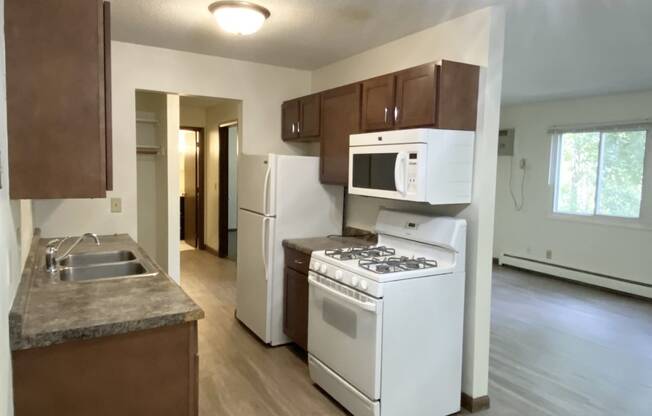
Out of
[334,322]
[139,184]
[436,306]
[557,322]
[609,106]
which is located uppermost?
[609,106]

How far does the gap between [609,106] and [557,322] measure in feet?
9.70

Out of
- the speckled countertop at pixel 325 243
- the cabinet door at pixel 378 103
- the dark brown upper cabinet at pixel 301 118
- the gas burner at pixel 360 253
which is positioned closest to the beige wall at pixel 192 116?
the dark brown upper cabinet at pixel 301 118

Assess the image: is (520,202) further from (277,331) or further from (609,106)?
(277,331)

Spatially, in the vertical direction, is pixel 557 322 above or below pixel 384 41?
below

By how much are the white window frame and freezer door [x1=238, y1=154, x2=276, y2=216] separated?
4.51 metres

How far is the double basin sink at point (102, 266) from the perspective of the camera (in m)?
2.51

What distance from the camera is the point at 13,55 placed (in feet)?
4.86

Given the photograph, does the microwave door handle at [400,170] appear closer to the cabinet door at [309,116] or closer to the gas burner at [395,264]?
the gas burner at [395,264]

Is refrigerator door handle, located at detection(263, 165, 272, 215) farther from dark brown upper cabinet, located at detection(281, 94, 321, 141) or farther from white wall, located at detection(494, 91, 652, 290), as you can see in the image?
white wall, located at detection(494, 91, 652, 290)

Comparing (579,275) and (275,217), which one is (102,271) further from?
(579,275)

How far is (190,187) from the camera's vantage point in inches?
312

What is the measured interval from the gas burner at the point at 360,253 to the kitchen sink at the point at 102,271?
3.81 ft

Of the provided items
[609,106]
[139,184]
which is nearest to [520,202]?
[609,106]

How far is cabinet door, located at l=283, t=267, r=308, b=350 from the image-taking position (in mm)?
3318
